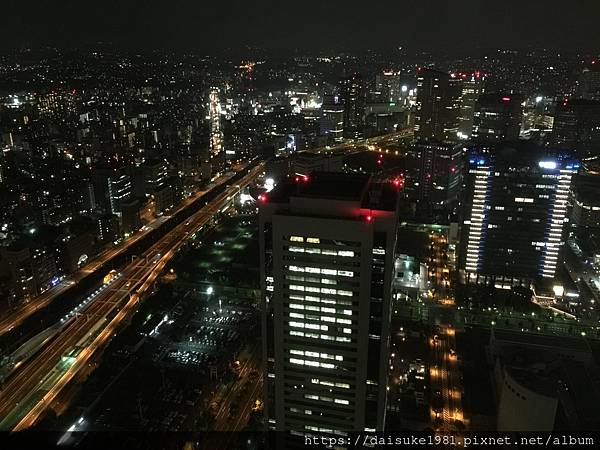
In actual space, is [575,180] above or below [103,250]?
above

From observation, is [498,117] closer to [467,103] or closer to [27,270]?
[467,103]

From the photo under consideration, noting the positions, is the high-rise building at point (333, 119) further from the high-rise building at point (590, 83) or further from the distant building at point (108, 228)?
the distant building at point (108, 228)

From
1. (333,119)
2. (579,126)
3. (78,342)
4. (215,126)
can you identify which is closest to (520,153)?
(78,342)

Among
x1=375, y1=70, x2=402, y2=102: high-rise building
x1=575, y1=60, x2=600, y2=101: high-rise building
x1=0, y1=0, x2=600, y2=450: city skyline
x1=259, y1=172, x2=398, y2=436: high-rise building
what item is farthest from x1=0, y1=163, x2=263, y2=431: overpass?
x1=375, y1=70, x2=402, y2=102: high-rise building

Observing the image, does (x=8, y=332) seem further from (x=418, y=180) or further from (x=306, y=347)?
(x=418, y=180)

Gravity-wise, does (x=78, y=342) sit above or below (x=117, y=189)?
below

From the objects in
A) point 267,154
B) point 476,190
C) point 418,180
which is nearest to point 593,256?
point 476,190
